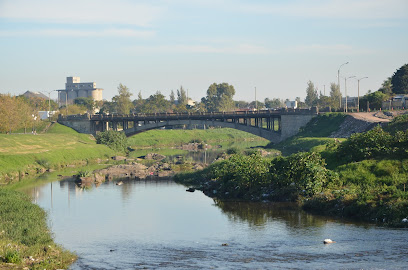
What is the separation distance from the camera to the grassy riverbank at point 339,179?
1815 inches

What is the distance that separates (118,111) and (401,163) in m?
152

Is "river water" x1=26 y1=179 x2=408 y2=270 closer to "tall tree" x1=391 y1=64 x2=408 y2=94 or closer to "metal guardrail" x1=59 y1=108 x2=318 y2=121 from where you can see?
"metal guardrail" x1=59 y1=108 x2=318 y2=121

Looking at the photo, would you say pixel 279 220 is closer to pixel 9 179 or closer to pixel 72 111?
pixel 9 179

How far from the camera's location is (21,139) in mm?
104938

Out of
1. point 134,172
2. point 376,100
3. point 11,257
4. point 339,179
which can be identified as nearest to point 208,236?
point 11,257

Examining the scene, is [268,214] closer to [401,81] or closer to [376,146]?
[376,146]

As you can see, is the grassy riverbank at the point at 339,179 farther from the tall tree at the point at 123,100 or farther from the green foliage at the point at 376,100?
the tall tree at the point at 123,100

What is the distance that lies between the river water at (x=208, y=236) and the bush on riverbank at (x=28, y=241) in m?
1.45

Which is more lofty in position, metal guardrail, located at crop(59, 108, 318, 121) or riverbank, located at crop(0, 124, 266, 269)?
metal guardrail, located at crop(59, 108, 318, 121)

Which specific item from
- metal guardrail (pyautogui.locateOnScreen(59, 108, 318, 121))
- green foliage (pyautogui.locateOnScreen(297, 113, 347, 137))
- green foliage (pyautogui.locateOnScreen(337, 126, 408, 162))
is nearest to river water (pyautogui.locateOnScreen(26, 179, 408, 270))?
green foliage (pyautogui.locateOnScreen(337, 126, 408, 162))

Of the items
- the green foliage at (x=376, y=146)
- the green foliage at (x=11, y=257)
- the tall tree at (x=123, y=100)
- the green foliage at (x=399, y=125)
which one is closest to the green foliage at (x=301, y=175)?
the green foliage at (x=376, y=146)

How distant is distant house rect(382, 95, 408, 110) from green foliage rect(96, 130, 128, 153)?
56.8 m

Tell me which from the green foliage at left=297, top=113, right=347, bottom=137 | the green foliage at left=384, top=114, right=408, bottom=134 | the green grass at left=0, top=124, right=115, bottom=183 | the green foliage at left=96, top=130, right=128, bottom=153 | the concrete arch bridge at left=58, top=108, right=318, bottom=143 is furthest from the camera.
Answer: the green foliage at left=96, top=130, right=128, bottom=153

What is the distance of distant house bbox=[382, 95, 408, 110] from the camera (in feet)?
415
